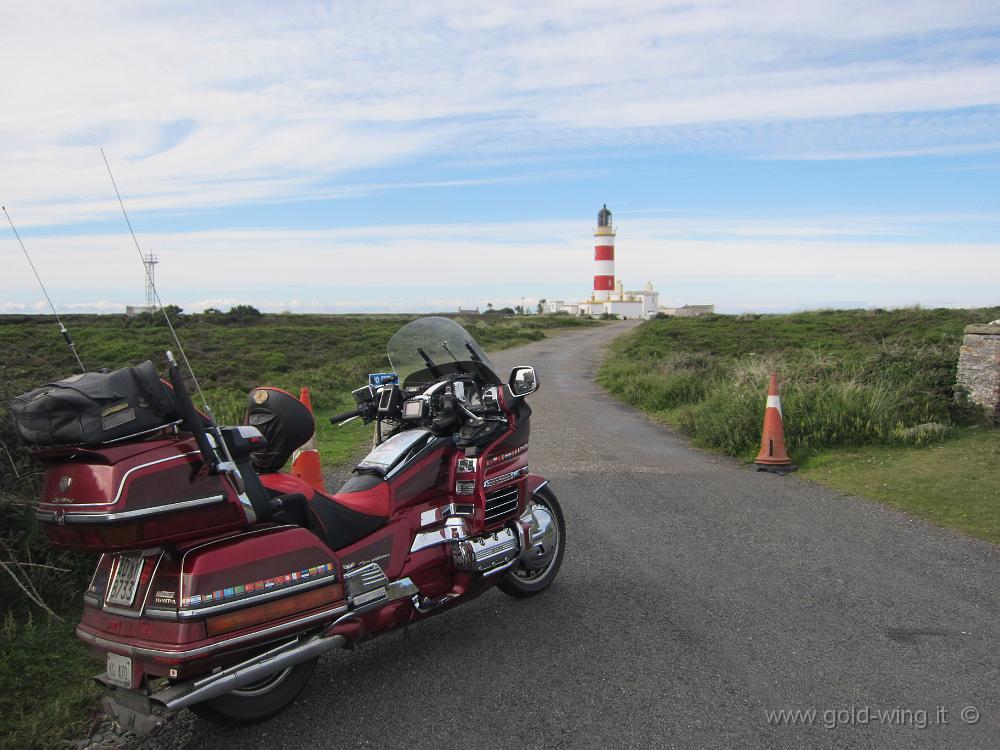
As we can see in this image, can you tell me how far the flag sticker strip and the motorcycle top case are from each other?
0.75ft

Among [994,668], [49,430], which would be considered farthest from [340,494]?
[994,668]

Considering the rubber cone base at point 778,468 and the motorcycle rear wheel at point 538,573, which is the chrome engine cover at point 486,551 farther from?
the rubber cone base at point 778,468

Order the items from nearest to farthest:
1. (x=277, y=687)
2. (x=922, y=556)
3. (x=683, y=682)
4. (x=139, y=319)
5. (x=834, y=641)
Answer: (x=277, y=687) < (x=683, y=682) < (x=834, y=641) < (x=922, y=556) < (x=139, y=319)

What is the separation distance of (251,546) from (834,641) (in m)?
3.08

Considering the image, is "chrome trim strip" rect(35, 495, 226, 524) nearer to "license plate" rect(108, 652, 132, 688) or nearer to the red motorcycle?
the red motorcycle

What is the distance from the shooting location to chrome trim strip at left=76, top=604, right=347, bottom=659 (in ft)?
9.92

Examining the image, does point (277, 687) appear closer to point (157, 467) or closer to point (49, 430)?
point (157, 467)

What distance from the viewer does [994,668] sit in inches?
159

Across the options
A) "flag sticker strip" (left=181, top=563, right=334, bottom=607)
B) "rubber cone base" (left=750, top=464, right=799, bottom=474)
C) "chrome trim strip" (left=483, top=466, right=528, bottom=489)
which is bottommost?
"rubber cone base" (left=750, top=464, right=799, bottom=474)

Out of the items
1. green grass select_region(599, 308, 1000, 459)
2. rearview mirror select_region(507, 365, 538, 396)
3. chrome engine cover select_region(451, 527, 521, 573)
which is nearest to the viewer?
chrome engine cover select_region(451, 527, 521, 573)

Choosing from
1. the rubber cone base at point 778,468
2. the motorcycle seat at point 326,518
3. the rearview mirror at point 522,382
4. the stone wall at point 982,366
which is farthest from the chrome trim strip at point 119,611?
the stone wall at point 982,366

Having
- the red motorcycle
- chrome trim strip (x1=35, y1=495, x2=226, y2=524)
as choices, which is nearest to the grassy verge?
the red motorcycle

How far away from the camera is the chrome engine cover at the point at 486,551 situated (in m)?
4.34

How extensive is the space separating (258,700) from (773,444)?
718 cm
